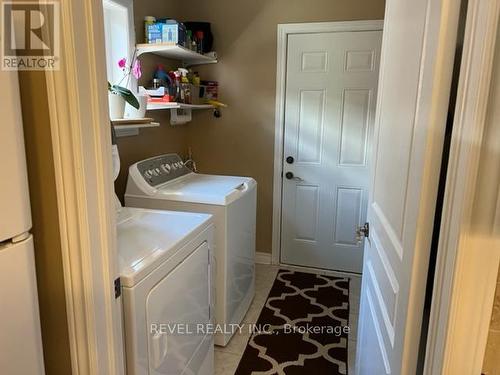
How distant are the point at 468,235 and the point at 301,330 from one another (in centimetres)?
194

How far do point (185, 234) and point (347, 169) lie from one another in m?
Answer: 1.95

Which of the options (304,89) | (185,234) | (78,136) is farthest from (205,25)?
(78,136)

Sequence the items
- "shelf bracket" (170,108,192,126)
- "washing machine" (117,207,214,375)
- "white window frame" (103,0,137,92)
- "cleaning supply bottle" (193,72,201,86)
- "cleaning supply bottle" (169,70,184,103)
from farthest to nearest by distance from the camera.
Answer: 1. "cleaning supply bottle" (193,72,201,86)
2. "shelf bracket" (170,108,192,126)
3. "cleaning supply bottle" (169,70,184,103)
4. "white window frame" (103,0,137,92)
5. "washing machine" (117,207,214,375)

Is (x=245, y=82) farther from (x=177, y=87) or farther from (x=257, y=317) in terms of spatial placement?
(x=257, y=317)

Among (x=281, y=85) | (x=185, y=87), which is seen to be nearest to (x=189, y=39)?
(x=185, y=87)

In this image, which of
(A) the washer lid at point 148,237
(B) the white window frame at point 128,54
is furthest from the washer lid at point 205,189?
(B) the white window frame at point 128,54

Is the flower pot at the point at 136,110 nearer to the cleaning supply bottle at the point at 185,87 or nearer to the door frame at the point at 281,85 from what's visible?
the cleaning supply bottle at the point at 185,87

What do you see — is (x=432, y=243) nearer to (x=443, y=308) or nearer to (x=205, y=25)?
(x=443, y=308)

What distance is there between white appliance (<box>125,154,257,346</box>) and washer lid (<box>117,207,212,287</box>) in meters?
0.29

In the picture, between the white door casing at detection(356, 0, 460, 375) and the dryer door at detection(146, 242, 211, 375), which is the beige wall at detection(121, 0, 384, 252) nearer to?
the dryer door at detection(146, 242, 211, 375)

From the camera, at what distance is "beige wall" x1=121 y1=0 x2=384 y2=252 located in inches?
114

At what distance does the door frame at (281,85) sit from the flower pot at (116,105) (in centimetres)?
146

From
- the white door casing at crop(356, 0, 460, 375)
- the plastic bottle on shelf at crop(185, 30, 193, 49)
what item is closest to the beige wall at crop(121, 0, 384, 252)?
the plastic bottle on shelf at crop(185, 30, 193, 49)

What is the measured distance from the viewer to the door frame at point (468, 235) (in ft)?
1.92
